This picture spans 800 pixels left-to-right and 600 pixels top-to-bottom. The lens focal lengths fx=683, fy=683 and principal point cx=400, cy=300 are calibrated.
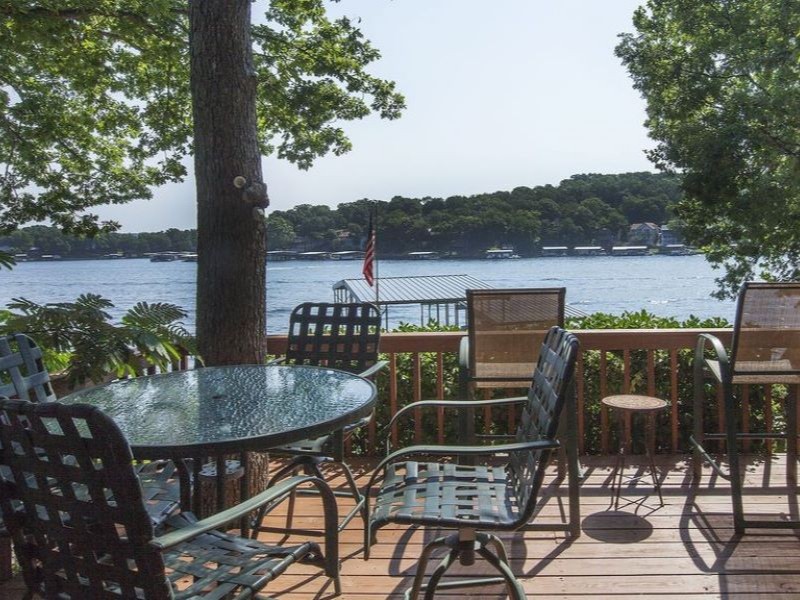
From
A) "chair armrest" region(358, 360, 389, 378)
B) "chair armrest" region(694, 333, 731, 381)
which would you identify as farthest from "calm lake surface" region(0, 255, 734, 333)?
"chair armrest" region(694, 333, 731, 381)

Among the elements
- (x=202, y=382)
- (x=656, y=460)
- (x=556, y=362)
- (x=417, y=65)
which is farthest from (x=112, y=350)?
(x=417, y=65)

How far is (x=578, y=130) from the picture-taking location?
1628 centimetres

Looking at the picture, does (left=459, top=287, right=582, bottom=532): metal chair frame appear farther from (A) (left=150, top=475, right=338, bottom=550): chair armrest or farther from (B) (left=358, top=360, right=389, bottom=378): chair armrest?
(A) (left=150, top=475, right=338, bottom=550): chair armrest

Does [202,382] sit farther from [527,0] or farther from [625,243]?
[625,243]

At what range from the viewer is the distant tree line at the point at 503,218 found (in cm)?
1877

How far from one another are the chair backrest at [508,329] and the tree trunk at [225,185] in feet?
3.72

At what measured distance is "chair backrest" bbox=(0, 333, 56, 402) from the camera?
233cm

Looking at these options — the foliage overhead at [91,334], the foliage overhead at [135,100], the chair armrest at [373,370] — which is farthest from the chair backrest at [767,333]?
the foliage overhead at [135,100]

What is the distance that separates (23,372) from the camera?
2486mm

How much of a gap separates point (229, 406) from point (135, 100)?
8.21m

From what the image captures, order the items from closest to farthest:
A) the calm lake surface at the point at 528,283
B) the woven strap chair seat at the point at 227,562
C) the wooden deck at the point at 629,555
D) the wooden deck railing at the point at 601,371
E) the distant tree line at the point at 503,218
Answer: 1. the woven strap chair seat at the point at 227,562
2. the wooden deck at the point at 629,555
3. the wooden deck railing at the point at 601,371
4. the distant tree line at the point at 503,218
5. the calm lake surface at the point at 528,283

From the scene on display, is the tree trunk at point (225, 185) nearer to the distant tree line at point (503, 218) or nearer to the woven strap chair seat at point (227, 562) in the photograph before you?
the woven strap chair seat at point (227, 562)

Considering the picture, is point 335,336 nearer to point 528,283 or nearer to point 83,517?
point 83,517

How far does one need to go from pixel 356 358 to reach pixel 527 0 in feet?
15.9
